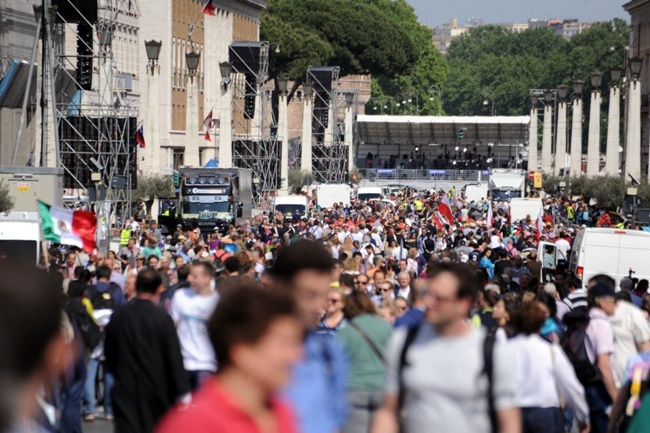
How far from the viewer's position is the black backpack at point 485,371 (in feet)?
21.2

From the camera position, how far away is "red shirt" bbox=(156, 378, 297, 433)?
3809 millimetres

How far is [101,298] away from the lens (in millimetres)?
14438

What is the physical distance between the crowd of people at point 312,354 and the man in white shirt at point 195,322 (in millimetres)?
10

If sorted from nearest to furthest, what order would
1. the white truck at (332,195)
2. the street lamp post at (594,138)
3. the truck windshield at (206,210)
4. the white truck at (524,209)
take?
the white truck at (524,209) < the truck windshield at (206,210) < the white truck at (332,195) < the street lamp post at (594,138)

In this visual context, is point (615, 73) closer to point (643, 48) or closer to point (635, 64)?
point (635, 64)

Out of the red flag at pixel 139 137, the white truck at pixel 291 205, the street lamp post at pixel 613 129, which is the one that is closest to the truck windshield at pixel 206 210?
the red flag at pixel 139 137

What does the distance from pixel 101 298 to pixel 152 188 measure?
135 feet

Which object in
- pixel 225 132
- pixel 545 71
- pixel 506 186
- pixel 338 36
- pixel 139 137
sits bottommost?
pixel 506 186

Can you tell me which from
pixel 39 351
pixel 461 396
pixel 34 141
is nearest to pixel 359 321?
pixel 461 396

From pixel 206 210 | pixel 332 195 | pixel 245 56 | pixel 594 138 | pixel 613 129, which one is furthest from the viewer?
pixel 245 56

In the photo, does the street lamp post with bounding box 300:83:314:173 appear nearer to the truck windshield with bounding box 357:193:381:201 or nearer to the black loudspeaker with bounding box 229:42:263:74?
the truck windshield with bounding box 357:193:381:201

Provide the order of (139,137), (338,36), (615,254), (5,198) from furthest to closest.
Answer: (338,36) → (139,137) → (5,198) → (615,254)

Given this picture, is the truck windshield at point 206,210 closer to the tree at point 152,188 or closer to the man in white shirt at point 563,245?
the tree at point 152,188

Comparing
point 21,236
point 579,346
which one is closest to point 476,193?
point 21,236
